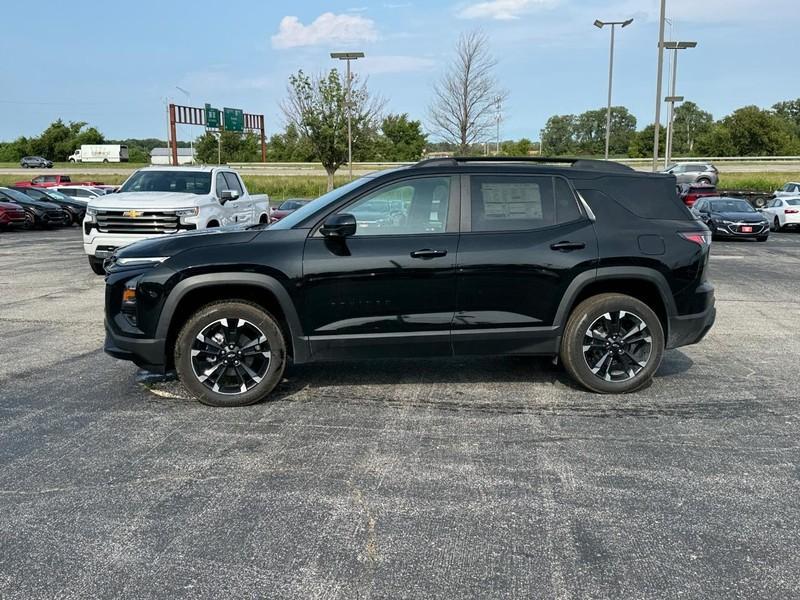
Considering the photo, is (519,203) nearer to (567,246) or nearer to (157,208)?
(567,246)

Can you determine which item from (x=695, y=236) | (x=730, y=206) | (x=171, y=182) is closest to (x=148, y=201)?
(x=171, y=182)

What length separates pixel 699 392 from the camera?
6016mm

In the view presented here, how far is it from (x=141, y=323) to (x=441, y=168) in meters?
2.58

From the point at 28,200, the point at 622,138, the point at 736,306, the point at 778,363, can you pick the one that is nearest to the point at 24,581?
the point at 778,363

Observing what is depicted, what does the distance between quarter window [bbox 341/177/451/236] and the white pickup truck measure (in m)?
5.71

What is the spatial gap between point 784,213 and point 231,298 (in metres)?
26.0

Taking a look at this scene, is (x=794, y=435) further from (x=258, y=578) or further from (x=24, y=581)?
(x=24, y=581)

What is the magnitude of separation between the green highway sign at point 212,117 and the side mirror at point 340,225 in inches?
2555

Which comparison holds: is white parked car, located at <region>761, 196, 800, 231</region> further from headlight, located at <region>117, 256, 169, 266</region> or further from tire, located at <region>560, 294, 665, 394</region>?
headlight, located at <region>117, 256, 169, 266</region>

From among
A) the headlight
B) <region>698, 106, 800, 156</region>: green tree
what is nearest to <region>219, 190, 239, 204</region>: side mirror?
the headlight

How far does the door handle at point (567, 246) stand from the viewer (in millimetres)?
5691

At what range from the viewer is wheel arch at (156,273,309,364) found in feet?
17.9

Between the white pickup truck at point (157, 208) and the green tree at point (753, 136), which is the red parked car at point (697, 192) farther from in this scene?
the green tree at point (753, 136)

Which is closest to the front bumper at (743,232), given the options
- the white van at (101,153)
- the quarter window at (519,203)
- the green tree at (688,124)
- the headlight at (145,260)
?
the quarter window at (519,203)
